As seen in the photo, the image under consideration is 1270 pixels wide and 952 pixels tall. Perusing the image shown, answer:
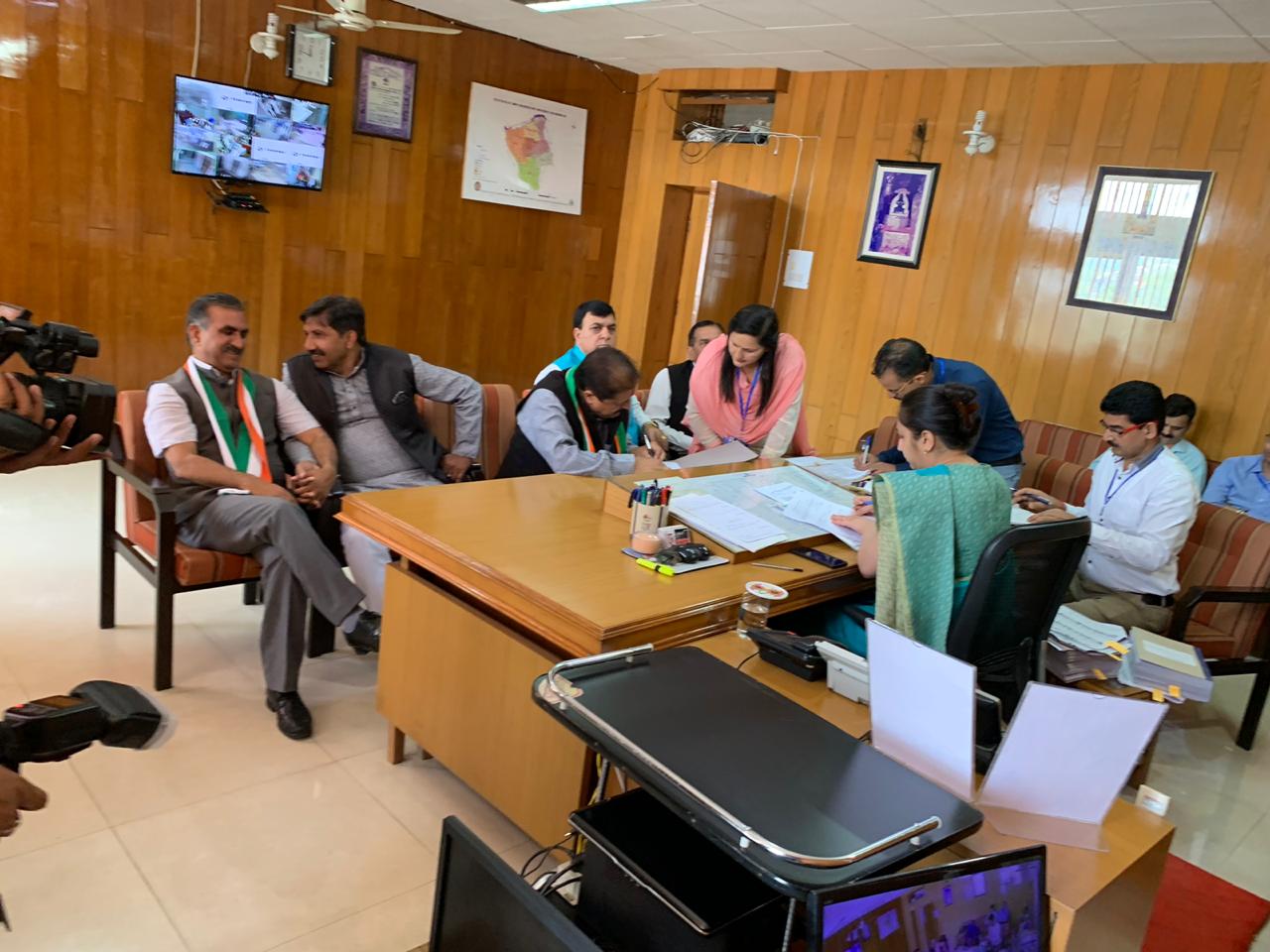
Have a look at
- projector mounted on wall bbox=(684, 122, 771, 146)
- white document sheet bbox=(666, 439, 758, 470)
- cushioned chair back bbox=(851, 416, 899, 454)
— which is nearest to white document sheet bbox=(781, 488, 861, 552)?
white document sheet bbox=(666, 439, 758, 470)

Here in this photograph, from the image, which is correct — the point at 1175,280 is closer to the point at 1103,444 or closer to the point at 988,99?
the point at 1103,444

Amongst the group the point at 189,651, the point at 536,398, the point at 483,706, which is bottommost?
the point at 189,651

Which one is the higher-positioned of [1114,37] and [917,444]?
[1114,37]

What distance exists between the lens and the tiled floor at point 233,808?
1878mm

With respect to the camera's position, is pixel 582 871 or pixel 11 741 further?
pixel 582 871

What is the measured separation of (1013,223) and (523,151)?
131 inches

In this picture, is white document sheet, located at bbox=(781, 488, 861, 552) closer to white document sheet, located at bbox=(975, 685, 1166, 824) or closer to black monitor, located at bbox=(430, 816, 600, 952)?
white document sheet, located at bbox=(975, 685, 1166, 824)

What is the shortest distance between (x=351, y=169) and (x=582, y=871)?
527 cm

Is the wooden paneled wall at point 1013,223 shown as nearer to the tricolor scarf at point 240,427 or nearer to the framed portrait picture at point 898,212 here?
the framed portrait picture at point 898,212

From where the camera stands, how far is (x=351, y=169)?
565cm

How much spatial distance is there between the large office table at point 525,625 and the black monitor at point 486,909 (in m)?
0.66

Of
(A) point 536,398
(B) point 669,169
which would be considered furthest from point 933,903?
(B) point 669,169

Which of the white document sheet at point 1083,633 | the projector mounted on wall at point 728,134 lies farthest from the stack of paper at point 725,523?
the projector mounted on wall at point 728,134

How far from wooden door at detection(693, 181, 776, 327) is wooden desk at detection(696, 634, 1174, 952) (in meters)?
4.67
